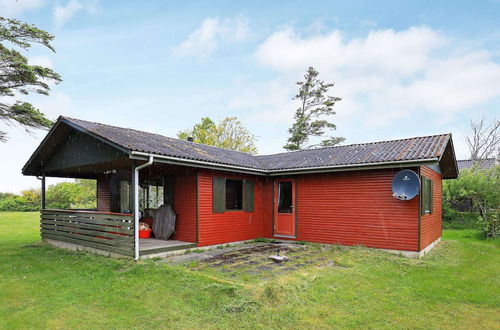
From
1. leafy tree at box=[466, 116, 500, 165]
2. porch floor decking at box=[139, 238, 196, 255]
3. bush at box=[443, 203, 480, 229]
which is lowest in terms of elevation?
bush at box=[443, 203, 480, 229]

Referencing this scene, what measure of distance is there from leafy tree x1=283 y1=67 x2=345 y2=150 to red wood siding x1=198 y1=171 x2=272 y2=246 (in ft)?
49.9

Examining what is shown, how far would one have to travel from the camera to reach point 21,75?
36.2ft

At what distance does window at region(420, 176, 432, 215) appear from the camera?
26.1ft

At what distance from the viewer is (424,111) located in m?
19.5

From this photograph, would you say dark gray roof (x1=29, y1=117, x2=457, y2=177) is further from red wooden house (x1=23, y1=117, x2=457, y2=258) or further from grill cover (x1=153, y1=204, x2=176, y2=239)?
grill cover (x1=153, y1=204, x2=176, y2=239)

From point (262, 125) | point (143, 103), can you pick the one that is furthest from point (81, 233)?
point (262, 125)

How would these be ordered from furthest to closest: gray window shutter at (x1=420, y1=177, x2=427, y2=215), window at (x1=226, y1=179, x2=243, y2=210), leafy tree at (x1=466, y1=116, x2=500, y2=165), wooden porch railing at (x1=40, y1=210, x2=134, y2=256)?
leafy tree at (x1=466, y1=116, x2=500, y2=165) → window at (x1=226, y1=179, x2=243, y2=210) → gray window shutter at (x1=420, y1=177, x2=427, y2=215) → wooden porch railing at (x1=40, y1=210, x2=134, y2=256)

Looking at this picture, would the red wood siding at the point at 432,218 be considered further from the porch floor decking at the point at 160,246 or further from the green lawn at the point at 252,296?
the porch floor decking at the point at 160,246

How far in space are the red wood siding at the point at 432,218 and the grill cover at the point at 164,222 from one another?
21.5 ft

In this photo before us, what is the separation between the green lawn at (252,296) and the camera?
4.01m

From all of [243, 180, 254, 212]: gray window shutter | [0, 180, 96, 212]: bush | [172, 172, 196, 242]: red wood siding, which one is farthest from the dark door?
[0, 180, 96, 212]: bush

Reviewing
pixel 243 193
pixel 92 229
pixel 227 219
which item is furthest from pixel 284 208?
pixel 92 229

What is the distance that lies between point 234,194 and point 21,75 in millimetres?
8688

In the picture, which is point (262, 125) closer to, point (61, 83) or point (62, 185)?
point (62, 185)
